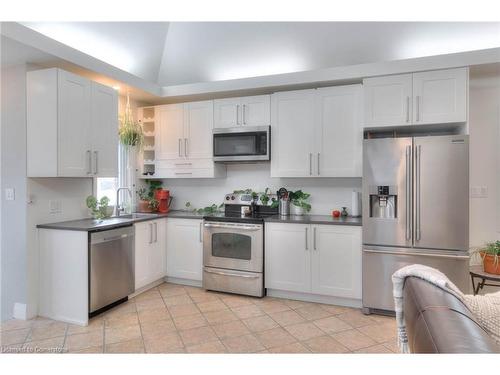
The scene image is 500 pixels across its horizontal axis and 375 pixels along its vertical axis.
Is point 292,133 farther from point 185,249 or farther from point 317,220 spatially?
point 185,249

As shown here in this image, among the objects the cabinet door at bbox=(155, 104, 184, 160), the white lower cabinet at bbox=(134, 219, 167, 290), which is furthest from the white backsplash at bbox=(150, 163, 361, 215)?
the white lower cabinet at bbox=(134, 219, 167, 290)

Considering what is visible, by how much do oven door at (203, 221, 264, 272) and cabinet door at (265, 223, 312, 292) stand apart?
11cm

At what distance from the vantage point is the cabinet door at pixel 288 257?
3395mm

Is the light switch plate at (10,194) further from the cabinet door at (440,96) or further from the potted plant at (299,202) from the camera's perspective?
the cabinet door at (440,96)

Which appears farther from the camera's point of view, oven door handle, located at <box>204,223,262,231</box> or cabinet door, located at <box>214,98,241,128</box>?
cabinet door, located at <box>214,98,241,128</box>

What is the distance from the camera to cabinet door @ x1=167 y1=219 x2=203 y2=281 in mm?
3840

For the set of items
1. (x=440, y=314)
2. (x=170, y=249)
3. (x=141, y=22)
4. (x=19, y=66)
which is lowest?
(x=170, y=249)

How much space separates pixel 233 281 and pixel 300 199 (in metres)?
1.24

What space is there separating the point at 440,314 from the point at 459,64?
2735 millimetres

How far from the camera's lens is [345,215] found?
3717 millimetres

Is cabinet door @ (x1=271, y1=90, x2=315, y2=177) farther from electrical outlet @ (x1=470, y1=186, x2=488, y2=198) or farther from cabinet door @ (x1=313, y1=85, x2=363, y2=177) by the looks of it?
electrical outlet @ (x1=470, y1=186, x2=488, y2=198)

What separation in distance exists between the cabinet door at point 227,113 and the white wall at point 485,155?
253cm
